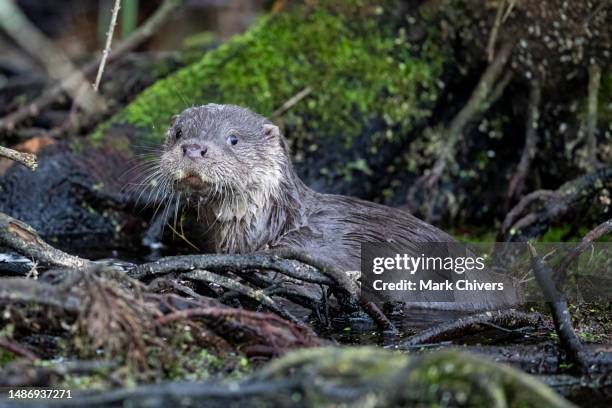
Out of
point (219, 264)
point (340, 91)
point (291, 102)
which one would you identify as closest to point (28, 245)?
point (219, 264)

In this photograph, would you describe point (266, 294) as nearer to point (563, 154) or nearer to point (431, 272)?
point (431, 272)

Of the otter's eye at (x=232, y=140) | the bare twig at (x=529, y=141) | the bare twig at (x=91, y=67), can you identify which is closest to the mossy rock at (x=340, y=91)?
the bare twig at (x=529, y=141)

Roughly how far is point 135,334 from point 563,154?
3.88 m

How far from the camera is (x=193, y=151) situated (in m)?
4.36

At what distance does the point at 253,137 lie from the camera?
472cm

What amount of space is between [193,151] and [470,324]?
4.82 ft

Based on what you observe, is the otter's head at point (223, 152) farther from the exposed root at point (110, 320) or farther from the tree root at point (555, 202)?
the exposed root at point (110, 320)

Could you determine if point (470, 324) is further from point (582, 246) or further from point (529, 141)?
point (529, 141)

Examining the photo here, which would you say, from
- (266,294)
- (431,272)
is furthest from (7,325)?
(431,272)

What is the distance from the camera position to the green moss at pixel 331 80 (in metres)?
6.22

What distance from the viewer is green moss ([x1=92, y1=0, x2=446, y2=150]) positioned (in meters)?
6.22

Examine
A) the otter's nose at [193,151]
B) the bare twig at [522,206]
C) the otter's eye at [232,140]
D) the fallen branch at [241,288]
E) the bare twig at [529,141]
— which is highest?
the bare twig at [529,141]

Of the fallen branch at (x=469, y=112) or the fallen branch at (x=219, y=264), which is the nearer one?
the fallen branch at (x=219, y=264)

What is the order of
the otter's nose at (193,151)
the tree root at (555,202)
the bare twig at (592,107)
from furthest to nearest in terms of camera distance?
the bare twig at (592,107) → the tree root at (555,202) → the otter's nose at (193,151)
